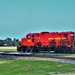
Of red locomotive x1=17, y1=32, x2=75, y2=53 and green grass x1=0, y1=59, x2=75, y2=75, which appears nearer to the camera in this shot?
green grass x1=0, y1=59, x2=75, y2=75

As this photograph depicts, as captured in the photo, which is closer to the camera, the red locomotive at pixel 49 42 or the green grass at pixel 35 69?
the green grass at pixel 35 69

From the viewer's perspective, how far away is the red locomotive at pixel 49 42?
5443 centimetres

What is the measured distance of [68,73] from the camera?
2186cm

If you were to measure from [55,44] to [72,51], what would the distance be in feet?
15.2

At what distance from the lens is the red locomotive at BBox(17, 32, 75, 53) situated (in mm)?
54431

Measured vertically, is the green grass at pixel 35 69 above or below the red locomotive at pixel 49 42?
below

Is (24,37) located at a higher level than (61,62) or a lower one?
higher

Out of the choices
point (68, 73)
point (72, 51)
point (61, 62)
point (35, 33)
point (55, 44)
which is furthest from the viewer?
point (35, 33)

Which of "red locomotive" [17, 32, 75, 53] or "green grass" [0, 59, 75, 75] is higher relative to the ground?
"red locomotive" [17, 32, 75, 53]

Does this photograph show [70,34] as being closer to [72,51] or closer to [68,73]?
[72,51]

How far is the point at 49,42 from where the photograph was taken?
5841cm

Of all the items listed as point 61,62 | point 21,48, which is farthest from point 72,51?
point 61,62

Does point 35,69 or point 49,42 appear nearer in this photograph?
point 35,69

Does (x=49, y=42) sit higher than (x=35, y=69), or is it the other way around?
(x=49, y=42)
